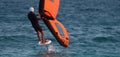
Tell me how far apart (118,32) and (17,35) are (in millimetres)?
17284

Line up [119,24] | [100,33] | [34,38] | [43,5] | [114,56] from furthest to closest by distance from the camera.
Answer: [119,24] < [100,33] < [34,38] < [114,56] < [43,5]

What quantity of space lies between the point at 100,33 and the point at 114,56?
19221mm

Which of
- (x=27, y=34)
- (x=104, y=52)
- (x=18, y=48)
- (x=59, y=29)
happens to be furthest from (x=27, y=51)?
(x=59, y=29)

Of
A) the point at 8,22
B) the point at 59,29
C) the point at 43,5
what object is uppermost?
the point at 43,5

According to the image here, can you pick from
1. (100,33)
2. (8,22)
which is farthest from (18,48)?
(8,22)

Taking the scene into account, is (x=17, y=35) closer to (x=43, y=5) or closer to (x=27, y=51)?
(x=27, y=51)

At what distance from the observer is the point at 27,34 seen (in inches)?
2820

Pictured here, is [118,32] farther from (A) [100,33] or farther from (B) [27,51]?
(B) [27,51]

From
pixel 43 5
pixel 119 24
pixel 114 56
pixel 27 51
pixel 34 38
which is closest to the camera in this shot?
pixel 43 5

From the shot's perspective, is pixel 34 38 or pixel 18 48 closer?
pixel 18 48

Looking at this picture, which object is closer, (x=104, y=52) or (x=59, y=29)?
(x=59, y=29)

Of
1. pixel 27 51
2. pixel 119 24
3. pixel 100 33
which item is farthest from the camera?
pixel 119 24

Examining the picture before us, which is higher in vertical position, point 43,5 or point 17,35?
point 43,5

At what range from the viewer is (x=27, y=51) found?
5709 cm
